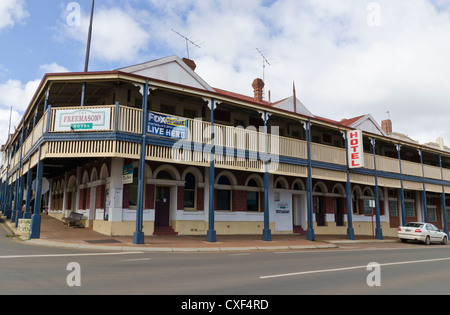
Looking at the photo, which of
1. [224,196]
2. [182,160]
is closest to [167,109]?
[182,160]

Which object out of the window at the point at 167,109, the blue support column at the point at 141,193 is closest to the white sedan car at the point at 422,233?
the window at the point at 167,109

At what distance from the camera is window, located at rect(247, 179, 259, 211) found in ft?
68.7

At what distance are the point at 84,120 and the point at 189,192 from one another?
6.95 meters

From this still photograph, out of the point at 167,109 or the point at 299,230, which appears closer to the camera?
the point at 167,109

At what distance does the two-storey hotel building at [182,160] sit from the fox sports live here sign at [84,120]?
0.04 meters

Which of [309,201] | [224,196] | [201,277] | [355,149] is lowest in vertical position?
[201,277]

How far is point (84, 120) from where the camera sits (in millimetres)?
14156

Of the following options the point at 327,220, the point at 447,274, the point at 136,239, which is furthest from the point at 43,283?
the point at 327,220

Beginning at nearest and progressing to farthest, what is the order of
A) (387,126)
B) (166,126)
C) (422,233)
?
(166,126) → (422,233) → (387,126)

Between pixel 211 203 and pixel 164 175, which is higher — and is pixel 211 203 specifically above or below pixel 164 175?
below

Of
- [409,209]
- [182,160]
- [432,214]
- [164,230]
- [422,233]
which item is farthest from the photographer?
[432,214]

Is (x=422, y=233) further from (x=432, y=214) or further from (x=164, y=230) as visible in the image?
(x=164, y=230)
